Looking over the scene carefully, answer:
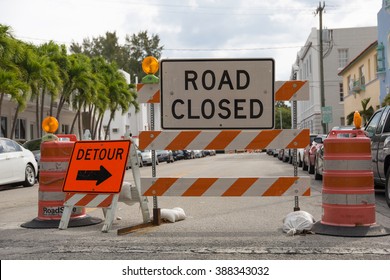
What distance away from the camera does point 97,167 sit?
7113 millimetres

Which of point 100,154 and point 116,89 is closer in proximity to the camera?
point 100,154

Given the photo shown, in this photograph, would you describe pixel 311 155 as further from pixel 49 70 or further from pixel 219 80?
pixel 49 70

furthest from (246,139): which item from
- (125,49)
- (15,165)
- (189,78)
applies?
(125,49)

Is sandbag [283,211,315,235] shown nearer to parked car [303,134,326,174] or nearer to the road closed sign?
the road closed sign

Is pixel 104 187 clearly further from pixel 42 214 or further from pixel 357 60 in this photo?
pixel 357 60

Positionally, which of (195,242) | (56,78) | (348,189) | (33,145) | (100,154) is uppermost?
(56,78)

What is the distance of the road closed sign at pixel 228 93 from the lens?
6707 mm

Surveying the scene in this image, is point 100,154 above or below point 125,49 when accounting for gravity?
below

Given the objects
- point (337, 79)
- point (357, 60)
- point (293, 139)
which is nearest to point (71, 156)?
point (293, 139)

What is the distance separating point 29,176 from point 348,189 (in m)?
12.7

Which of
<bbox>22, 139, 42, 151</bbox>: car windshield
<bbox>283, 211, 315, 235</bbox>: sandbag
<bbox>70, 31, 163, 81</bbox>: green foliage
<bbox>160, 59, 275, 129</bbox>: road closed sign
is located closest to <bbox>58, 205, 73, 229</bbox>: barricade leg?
<bbox>160, 59, 275, 129</bbox>: road closed sign

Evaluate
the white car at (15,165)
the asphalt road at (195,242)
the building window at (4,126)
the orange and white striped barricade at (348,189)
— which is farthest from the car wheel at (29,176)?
the building window at (4,126)

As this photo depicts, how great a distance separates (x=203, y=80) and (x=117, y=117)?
192 feet

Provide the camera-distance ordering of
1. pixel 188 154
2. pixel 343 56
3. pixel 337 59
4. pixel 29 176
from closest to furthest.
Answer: pixel 29 176 → pixel 188 154 → pixel 343 56 → pixel 337 59
